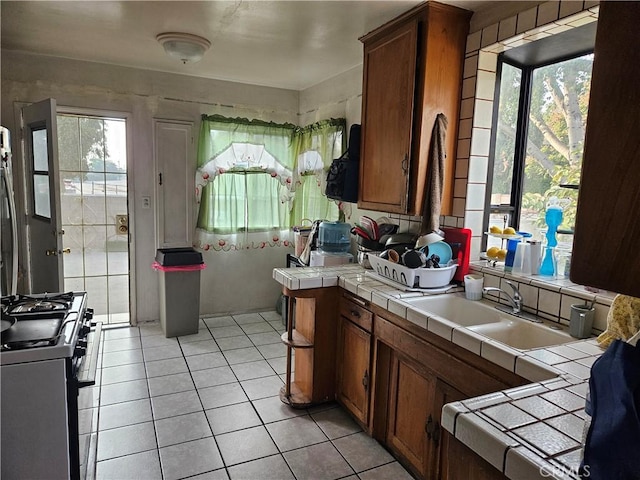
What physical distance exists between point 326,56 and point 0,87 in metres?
2.52

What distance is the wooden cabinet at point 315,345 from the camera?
2580mm

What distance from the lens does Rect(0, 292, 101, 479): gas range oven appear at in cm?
147

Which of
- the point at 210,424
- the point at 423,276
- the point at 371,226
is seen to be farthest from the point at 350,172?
the point at 210,424

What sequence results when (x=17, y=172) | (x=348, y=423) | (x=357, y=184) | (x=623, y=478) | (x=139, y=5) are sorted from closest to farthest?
(x=623, y=478) < (x=139, y=5) < (x=348, y=423) < (x=357, y=184) < (x=17, y=172)

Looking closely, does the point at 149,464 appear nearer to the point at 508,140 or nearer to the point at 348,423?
the point at 348,423

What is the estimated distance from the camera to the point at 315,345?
2.60m

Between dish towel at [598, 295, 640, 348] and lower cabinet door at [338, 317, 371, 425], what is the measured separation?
1.14 m

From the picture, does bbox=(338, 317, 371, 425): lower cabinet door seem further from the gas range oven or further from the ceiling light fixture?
the ceiling light fixture

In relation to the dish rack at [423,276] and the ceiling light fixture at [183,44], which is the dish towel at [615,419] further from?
the ceiling light fixture at [183,44]

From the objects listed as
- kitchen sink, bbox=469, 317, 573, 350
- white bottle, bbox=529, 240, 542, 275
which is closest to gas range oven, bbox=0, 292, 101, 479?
kitchen sink, bbox=469, 317, 573, 350

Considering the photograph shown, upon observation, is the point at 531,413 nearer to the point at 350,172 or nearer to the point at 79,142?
the point at 350,172

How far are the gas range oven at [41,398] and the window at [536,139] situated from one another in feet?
7.16

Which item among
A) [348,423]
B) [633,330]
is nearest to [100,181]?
[348,423]

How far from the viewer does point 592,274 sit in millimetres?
602
